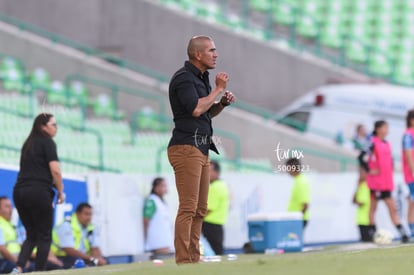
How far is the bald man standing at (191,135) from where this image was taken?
418 inches

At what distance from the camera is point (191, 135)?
1074cm

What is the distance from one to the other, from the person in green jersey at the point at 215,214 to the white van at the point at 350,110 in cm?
793

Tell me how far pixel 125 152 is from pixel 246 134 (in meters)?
4.31

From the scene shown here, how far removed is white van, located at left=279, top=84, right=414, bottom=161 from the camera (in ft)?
79.7

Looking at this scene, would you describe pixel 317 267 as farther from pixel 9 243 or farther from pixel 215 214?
pixel 215 214

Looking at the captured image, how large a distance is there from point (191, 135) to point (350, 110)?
14600 mm

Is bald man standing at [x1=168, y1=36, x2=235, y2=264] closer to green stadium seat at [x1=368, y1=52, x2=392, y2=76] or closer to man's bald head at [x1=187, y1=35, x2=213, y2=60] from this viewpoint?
man's bald head at [x1=187, y1=35, x2=213, y2=60]

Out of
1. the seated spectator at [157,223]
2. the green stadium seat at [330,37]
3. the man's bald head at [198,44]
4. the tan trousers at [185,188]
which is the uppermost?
the green stadium seat at [330,37]

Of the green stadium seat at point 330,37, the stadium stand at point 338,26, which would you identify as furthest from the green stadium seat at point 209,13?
the green stadium seat at point 330,37

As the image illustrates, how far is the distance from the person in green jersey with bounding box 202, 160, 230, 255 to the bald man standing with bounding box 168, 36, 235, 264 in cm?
556

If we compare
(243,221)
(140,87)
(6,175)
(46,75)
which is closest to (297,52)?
(140,87)

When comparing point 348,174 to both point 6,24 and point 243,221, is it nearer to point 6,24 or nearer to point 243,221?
point 243,221

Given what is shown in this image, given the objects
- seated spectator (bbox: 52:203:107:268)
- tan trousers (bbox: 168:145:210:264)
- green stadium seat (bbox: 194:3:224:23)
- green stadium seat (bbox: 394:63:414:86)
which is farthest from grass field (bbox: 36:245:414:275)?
green stadium seat (bbox: 394:63:414:86)

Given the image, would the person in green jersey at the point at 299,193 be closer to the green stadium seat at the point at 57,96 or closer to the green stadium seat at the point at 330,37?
the green stadium seat at the point at 57,96
